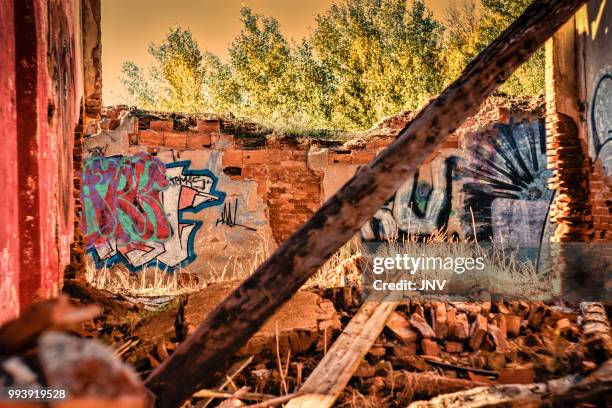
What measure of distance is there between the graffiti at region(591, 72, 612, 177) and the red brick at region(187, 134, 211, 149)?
6.18 metres

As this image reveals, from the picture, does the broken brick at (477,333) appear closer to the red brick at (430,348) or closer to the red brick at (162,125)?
the red brick at (430,348)

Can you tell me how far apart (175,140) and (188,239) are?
73.7 inches

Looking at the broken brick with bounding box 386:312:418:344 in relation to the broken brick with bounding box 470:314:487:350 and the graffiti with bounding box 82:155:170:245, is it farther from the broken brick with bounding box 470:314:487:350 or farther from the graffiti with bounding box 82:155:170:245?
the graffiti with bounding box 82:155:170:245

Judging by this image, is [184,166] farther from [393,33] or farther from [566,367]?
[393,33]

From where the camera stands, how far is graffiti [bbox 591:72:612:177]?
4.52 meters

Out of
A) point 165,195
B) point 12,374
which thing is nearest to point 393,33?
point 165,195

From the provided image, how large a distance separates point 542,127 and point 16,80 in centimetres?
841

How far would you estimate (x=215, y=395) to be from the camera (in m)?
2.89

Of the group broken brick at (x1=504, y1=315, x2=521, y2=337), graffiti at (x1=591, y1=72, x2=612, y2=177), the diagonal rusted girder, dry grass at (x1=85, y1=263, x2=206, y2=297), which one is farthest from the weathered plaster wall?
the diagonal rusted girder

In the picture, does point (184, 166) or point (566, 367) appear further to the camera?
point (184, 166)

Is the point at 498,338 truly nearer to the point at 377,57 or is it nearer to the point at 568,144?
the point at 568,144

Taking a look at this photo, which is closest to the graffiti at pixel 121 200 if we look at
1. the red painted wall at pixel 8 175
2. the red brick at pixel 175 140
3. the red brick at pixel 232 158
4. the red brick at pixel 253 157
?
the red brick at pixel 175 140

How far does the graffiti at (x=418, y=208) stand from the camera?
868 centimetres

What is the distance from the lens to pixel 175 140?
28.0 feet
